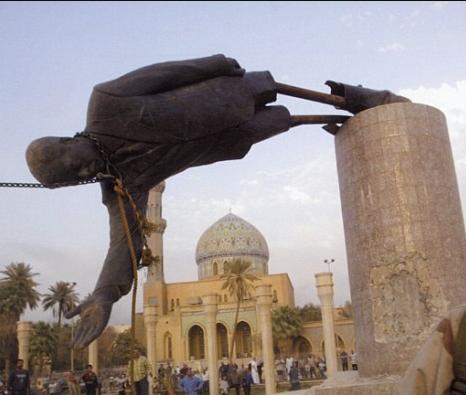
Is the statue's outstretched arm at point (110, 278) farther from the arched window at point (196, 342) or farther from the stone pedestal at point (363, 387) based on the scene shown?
the arched window at point (196, 342)

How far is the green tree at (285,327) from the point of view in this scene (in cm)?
4966

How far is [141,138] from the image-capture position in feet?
14.7

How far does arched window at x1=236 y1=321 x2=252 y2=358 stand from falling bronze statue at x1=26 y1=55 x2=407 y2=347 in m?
52.3

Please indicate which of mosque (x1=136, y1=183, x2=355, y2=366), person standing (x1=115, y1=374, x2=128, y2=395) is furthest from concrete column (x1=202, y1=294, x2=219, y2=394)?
mosque (x1=136, y1=183, x2=355, y2=366)

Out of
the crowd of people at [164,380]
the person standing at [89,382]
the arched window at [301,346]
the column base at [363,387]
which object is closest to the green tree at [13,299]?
the crowd of people at [164,380]

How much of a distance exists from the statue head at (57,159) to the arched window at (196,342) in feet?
175

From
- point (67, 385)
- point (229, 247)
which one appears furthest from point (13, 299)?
point (67, 385)

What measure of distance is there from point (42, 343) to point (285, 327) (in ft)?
64.9

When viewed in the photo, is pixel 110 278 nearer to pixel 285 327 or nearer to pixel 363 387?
pixel 363 387

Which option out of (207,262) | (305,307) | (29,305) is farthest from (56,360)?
(305,307)

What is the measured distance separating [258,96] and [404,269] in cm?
258

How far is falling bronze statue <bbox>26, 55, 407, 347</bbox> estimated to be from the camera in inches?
165

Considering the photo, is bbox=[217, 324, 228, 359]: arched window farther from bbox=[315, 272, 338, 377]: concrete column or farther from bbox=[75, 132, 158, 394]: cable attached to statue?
bbox=[75, 132, 158, 394]: cable attached to statue

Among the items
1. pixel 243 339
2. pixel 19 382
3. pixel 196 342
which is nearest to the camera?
pixel 19 382
